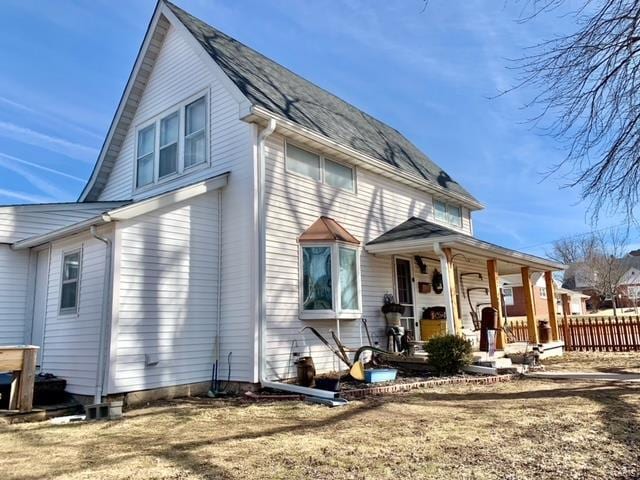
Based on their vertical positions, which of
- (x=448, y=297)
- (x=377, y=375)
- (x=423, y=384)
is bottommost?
(x=423, y=384)

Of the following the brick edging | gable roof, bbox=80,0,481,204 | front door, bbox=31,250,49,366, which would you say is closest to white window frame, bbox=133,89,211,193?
gable roof, bbox=80,0,481,204

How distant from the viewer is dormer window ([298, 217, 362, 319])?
31.2 ft

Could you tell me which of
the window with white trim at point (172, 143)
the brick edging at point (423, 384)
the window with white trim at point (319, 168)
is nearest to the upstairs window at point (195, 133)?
the window with white trim at point (172, 143)

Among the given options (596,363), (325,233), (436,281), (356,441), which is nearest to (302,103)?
(325,233)

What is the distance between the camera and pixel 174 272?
27.6ft

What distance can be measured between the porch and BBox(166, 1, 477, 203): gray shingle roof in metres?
2.42

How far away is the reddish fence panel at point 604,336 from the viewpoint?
15352mm

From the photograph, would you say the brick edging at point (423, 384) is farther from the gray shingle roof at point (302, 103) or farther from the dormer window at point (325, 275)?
the gray shingle roof at point (302, 103)

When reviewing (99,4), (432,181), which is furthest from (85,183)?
(432,181)

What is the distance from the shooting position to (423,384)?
27.4ft

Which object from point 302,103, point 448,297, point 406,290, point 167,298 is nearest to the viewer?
point 167,298

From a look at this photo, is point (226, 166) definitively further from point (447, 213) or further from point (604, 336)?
point (604, 336)

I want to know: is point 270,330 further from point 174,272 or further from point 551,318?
point 551,318

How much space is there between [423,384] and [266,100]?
20.5ft
